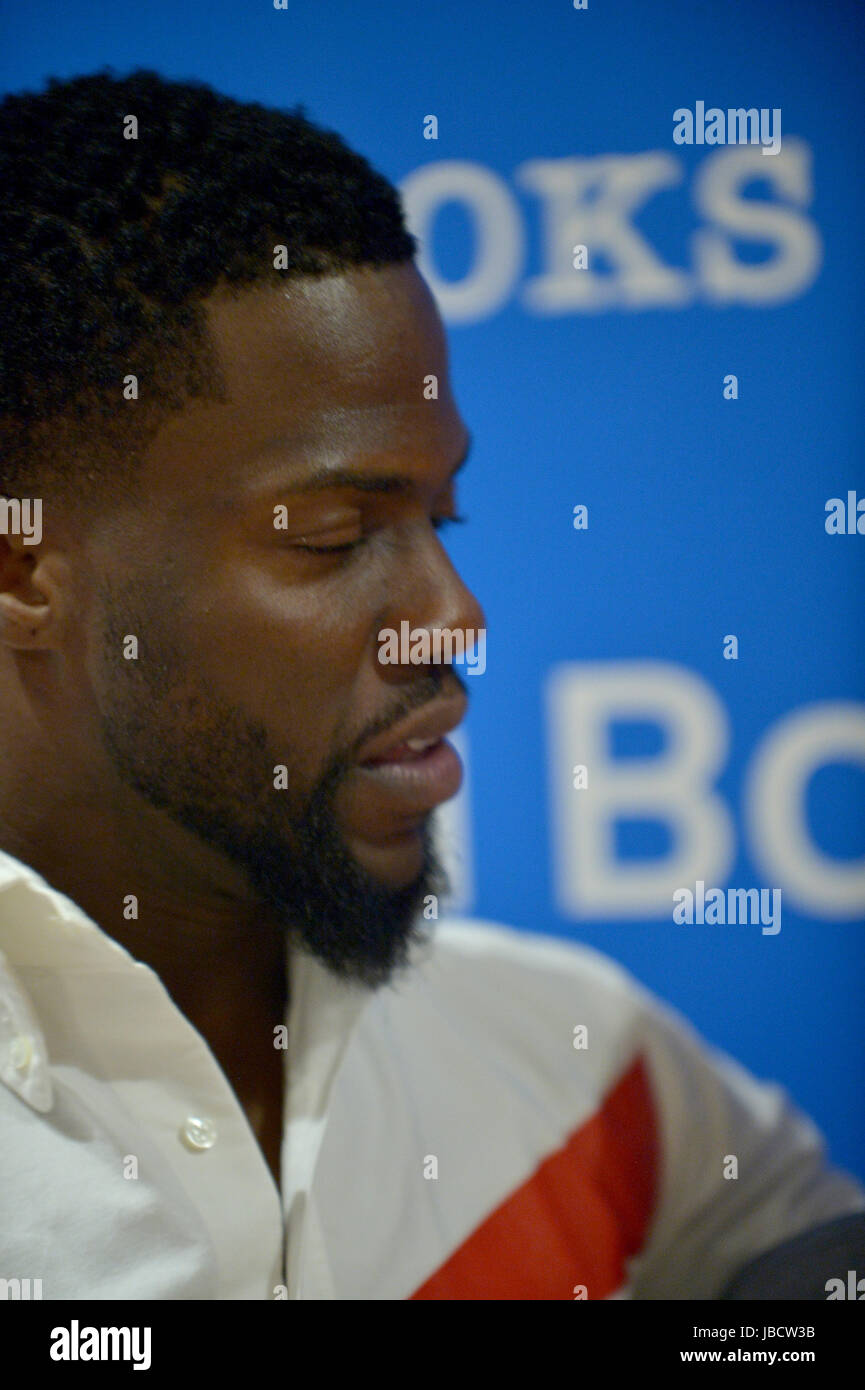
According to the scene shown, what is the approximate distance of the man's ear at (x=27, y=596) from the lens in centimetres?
83

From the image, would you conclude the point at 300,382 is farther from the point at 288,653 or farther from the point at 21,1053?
the point at 21,1053

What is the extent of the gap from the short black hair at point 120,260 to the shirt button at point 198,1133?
437 millimetres

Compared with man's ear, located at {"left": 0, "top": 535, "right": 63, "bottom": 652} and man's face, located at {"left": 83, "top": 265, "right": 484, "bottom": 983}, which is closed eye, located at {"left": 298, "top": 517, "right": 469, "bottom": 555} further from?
man's ear, located at {"left": 0, "top": 535, "right": 63, "bottom": 652}

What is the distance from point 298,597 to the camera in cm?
83

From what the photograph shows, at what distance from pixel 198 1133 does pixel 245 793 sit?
0.76 feet

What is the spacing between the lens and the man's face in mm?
816

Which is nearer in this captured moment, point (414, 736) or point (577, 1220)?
point (414, 736)

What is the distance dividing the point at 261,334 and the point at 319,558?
154 mm

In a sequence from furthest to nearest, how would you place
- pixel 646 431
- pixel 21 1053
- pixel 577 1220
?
pixel 646 431 < pixel 577 1220 < pixel 21 1053

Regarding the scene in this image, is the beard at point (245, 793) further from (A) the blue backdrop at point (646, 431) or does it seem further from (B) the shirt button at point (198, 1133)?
(A) the blue backdrop at point (646, 431)

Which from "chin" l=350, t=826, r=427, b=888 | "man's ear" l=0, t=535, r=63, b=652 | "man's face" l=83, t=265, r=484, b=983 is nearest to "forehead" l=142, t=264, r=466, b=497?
"man's face" l=83, t=265, r=484, b=983

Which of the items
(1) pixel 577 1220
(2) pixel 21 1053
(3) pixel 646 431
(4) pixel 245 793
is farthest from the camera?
(3) pixel 646 431

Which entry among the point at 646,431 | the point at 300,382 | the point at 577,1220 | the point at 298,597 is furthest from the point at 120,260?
the point at 577,1220

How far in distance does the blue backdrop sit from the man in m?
0.27
